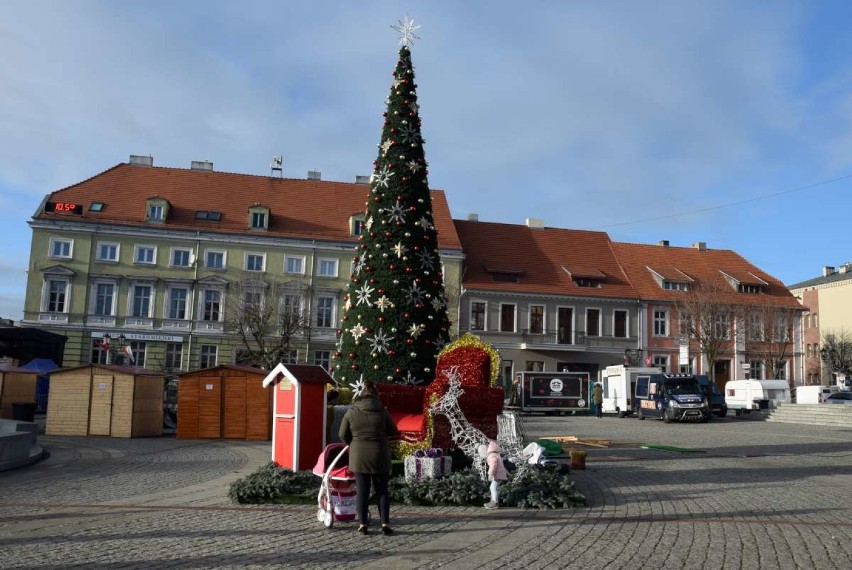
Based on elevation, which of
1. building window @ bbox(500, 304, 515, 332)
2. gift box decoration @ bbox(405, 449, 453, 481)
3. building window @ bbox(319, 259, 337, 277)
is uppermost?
building window @ bbox(319, 259, 337, 277)

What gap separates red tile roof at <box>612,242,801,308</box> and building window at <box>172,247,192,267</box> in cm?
2957

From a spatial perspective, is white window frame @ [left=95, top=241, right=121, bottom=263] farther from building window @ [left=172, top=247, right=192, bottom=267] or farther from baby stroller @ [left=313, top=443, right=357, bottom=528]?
baby stroller @ [left=313, top=443, right=357, bottom=528]

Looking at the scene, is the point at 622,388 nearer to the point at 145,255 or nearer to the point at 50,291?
the point at 145,255

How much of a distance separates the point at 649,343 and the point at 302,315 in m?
23.4

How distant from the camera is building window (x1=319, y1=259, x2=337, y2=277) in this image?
4912 centimetres

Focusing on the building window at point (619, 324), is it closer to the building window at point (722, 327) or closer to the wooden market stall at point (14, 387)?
the building window at point (722, 327)

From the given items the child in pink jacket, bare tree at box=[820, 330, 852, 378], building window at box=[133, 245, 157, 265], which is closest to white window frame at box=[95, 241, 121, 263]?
building window at box=[133, 245, 157, 265]

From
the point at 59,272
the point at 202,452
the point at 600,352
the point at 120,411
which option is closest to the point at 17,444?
the point at 202,452

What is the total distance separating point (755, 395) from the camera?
135 feet

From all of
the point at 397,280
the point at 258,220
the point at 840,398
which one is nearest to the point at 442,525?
the point at 397,280

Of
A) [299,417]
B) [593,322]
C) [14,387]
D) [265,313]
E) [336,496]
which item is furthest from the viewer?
[593,322]

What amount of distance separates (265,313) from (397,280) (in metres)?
30.5

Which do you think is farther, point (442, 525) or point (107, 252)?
point (107, 252)

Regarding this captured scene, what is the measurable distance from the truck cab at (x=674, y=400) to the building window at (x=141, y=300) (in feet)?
96.4
